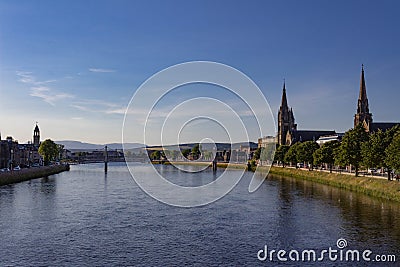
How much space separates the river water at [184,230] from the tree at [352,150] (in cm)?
1614

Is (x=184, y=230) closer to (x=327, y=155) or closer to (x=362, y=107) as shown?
(x=327, y=155)

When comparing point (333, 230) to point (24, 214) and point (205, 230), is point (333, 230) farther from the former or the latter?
point (24, 214)

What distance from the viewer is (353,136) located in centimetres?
7375

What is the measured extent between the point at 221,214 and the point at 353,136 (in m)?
38.6

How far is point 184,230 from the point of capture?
35.8 m

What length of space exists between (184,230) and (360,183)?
36938 millimetres

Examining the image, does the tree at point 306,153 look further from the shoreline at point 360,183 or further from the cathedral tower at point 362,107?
the cathedral tower at point 362,107

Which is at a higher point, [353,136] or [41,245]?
[353,136]

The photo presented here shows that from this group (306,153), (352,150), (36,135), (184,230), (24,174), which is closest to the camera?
(184,230)

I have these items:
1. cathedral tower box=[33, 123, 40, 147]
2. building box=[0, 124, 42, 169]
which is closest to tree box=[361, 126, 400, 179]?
building box=[0, 124, 42, 169]

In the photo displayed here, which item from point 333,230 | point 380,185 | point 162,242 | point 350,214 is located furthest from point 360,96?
point 162,242

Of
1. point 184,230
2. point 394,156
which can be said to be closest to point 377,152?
point 394,156

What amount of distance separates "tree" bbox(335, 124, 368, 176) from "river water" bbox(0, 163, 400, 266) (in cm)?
1614

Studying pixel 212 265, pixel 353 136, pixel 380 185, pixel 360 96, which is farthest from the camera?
pixel 360 96
